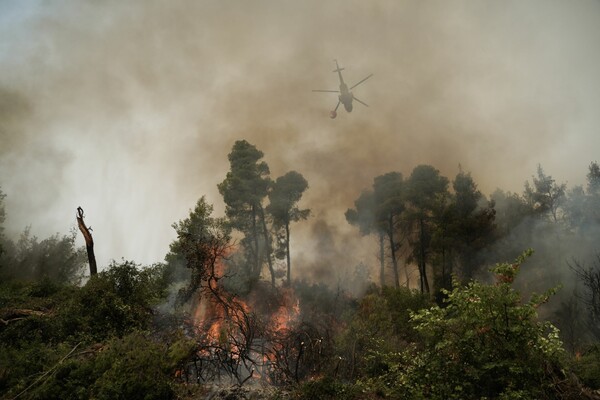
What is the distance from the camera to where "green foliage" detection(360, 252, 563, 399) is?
269 inches

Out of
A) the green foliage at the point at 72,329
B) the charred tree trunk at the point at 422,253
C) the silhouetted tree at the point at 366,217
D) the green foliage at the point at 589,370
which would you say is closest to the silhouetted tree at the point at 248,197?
the silhouetted tree at the point at 366,217

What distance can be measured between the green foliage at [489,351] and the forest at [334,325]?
0.09 feet

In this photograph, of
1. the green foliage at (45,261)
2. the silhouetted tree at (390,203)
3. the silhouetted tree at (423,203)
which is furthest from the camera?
the silhouetted tree at (390,203)

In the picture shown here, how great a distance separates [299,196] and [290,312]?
19.8 metres

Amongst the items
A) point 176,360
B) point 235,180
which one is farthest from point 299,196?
point 176,360

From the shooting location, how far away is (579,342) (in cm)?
2264

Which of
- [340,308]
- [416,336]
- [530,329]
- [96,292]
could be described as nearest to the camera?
[530,329]

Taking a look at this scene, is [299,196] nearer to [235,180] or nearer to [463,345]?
[235,180]

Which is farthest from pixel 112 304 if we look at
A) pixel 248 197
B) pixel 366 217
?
pixel 366 217

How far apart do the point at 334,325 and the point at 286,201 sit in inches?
880

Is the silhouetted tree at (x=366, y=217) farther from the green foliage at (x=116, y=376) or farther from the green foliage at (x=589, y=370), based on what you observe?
the green foliage at (x=116, y=376)

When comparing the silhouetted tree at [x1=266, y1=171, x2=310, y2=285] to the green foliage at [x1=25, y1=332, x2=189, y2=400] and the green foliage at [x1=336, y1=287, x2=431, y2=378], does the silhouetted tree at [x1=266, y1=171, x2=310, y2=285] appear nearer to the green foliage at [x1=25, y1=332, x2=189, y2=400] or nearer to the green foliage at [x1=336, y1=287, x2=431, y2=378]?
the green foliage at [x1=336, y1=287, x2=431, y2=378]

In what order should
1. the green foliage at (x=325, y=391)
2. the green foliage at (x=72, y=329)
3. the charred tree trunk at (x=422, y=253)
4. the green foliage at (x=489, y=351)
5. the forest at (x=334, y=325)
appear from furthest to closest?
1. the charred tree trunk at (x=422, y=253)
2. the green foliage at (x=325, y=391)
3. the green foliage at (x=72, y=329)
4. the forest at (x=334, y=325)
5. the green foliage at (x=489, y=351)

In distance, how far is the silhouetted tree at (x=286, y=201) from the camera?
43.7m
